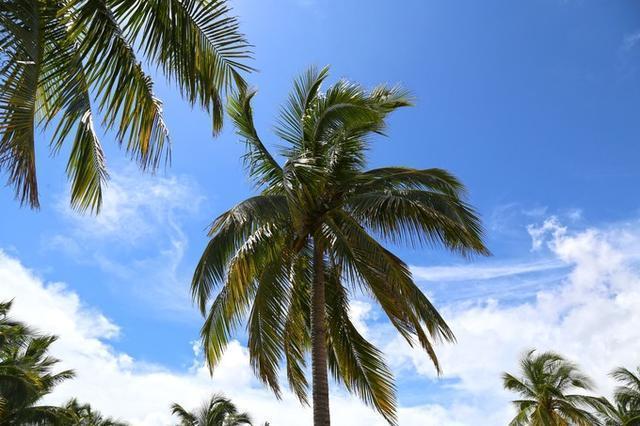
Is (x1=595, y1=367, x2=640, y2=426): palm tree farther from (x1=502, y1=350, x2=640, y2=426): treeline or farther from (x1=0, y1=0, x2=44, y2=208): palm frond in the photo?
(x1=0, y1=0, x2=44, y2=208): palm frond

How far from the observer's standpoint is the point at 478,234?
1106cm

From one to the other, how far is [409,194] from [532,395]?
825 inches

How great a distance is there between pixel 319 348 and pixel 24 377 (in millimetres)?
14997

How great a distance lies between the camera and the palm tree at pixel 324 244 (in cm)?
1048

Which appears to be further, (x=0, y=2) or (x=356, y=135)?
(x=356, y=135)

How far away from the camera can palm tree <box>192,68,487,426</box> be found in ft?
34.4

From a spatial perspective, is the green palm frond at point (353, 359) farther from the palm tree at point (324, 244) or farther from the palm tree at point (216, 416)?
the palm tree at point (216, 416)

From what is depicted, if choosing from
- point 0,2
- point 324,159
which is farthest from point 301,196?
point 0,2

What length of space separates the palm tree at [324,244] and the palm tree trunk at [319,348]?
0.02 meters

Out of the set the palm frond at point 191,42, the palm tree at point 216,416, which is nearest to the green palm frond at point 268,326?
the palm frond at point 191,42

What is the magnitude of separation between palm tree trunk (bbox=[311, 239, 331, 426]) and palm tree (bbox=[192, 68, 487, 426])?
2 centimetres

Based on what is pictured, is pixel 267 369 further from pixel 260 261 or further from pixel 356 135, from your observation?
pixel 356 135

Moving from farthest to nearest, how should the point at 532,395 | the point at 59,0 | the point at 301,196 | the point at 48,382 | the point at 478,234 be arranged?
the point at 532,395 → the point at 48,382 → the point at 478,234 → the point at 301,196 → the point at 59,0

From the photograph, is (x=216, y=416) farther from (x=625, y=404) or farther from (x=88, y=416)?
(x=625, y=404)
